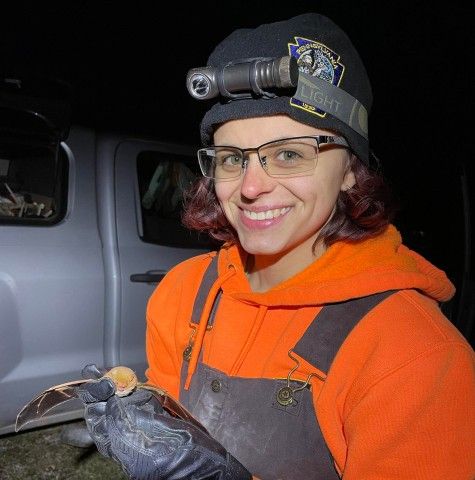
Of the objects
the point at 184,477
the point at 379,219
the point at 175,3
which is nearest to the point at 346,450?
the point at 184,477

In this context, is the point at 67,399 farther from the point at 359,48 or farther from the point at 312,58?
the point at 359,48

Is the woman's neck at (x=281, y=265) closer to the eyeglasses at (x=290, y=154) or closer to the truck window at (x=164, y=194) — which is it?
the eyeglasses at (x=290, y=154)

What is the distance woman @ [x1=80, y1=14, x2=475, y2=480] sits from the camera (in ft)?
3.20

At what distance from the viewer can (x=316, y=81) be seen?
119cm

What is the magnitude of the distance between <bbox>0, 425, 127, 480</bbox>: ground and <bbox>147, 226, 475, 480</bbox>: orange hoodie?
1.61 meters

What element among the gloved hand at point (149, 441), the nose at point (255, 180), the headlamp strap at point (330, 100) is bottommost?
the gloved hand at point (149, 441)

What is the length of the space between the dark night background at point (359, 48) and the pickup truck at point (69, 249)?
0.62 feet

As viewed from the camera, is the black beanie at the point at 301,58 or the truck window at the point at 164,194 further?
the truck window at the point at 164,194

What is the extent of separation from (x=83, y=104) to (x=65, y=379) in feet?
4.67

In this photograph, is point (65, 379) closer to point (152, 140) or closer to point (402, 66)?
point (152, 140)

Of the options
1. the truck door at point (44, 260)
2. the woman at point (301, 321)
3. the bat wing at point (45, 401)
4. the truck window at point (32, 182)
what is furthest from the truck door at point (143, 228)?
the bat wing at point (45, 401)

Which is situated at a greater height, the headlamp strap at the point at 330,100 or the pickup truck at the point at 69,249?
the headlamp strap at the point at 330,100

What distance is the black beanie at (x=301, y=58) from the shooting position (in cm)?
119

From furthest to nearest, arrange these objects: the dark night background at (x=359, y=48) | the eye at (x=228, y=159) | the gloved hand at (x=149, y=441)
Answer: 1. the dark night background at (x=359, y=48)
2. the eye at (x=228, y=159)
3. the gloved hand at (x=149, y=441)
